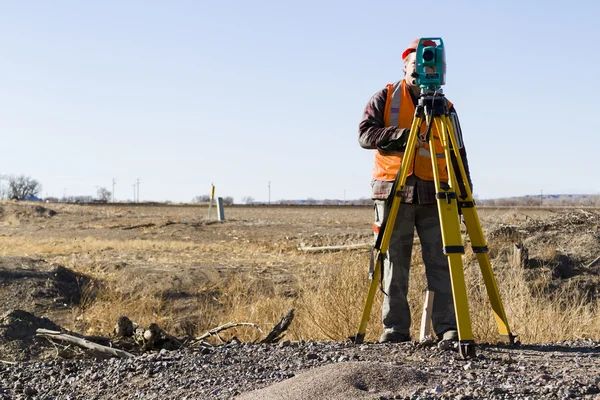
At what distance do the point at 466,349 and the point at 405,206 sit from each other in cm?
119

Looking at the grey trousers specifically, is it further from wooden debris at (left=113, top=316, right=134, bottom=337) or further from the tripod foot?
wooden debris at (left=113, top=316, right=134, bottom=337)

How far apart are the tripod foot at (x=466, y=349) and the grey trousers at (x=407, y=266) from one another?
0.74m

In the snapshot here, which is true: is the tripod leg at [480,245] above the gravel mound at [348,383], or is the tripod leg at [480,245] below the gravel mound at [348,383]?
above

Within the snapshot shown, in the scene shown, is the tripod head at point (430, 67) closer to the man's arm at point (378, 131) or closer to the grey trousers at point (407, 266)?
the man's arm at point (378, 131)

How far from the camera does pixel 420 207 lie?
210 inches

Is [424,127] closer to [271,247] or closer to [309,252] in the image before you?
[309,252]

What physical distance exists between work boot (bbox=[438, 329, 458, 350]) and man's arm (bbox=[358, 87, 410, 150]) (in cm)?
127

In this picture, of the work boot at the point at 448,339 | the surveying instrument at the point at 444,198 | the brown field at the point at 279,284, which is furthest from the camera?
Result: the brown field at the point at 279,284

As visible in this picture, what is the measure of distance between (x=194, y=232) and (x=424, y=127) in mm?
16129

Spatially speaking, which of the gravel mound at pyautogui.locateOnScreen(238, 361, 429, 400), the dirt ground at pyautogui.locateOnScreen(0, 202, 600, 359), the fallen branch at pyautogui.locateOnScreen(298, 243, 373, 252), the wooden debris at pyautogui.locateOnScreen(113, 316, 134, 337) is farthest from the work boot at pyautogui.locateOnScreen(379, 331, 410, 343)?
the fallen branch at pyautogui.locateOnScreen(298, 243, 373, 252)

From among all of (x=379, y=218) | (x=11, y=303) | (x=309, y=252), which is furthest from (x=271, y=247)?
(x=379, y=218)

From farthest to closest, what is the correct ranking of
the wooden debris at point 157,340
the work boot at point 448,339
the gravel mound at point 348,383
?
the wooden debris at point 157,340 → the work boot at point 448,339 → the gravel mound at point 348,383

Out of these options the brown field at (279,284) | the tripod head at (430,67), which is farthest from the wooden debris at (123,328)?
the tripod head at (430,67)

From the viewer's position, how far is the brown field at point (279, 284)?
7.01m
